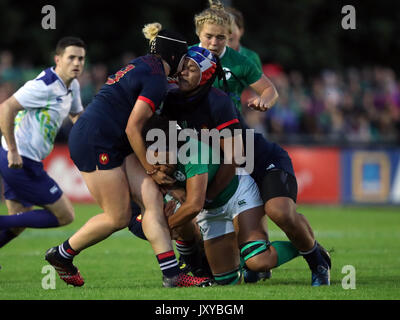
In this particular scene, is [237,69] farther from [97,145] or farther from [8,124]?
[8,124]

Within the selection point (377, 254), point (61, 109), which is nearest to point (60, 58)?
point (61, 109)

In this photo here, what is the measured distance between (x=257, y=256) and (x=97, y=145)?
66.2 inches

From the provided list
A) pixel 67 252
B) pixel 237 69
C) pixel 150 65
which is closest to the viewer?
pixel 150 65

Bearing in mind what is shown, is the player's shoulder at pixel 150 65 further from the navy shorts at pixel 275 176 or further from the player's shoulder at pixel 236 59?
the player's shoulder at pixel 236 59

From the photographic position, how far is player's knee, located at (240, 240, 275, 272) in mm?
7199

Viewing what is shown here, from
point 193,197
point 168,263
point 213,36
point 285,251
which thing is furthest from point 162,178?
point 213,36

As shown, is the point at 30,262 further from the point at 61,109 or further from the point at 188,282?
the point at 188,282

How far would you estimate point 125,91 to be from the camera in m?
6.96

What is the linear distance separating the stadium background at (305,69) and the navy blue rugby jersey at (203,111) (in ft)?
20.1

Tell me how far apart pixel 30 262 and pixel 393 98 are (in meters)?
13.5

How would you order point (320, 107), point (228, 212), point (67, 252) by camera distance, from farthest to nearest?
point (320, 107)
point (228, 212)
point (67, 252)

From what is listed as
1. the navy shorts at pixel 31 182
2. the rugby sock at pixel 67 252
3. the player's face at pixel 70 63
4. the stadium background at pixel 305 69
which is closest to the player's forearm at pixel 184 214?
the rugby sock at pixel 67 252

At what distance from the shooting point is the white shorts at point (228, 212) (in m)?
7.44

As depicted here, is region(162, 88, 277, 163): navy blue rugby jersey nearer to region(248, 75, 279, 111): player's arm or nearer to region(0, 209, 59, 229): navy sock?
region(248, 75, 279, 111): player's arm
